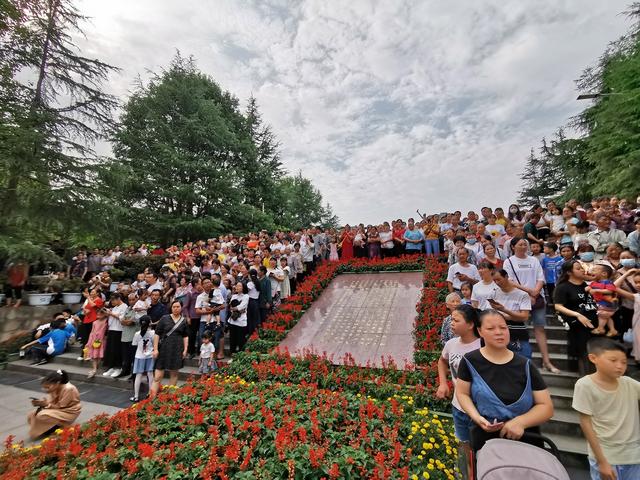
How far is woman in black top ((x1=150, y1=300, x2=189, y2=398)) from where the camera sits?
598 centimetres

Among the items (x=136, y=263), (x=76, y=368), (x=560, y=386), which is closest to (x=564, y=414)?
(x=560, y=386)

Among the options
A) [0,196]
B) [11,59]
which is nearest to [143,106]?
[11,59]

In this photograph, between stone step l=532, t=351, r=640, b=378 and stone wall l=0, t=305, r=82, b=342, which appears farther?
stone wall l=0, t=305, r=82, b=342

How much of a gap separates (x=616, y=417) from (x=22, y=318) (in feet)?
47.8

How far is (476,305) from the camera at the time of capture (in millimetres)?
4660

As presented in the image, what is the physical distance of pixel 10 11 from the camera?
846 cm

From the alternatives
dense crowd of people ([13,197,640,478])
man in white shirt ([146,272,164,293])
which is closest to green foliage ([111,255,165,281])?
dense crowd of people ([13,197,640,478])

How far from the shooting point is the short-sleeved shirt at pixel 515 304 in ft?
13.0

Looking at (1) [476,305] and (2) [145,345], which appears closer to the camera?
(1) [476,305]

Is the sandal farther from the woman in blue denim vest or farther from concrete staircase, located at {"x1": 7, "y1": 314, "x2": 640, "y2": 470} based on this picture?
the woman in blue denim vest

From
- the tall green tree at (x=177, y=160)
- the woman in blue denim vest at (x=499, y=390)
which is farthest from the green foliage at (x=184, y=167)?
A: the woman in blue denim vest at (x=499, y=390)

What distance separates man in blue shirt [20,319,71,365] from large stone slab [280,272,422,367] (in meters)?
7.01

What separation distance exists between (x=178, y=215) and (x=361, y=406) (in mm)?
19580

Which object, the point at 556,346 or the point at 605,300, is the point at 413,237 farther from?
the point at 605,300
